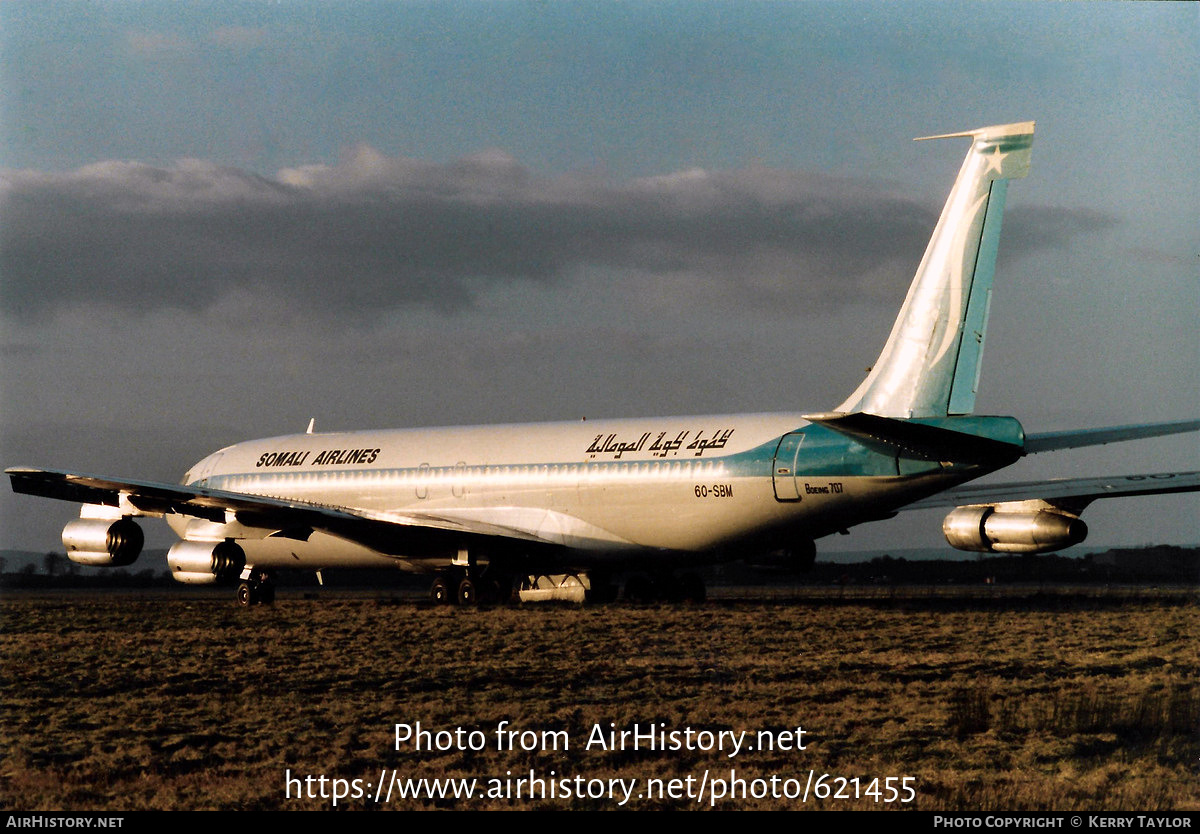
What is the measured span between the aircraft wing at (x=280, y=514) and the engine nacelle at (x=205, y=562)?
0.84 m

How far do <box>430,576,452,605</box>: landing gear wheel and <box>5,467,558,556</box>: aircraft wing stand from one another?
887 millimetres

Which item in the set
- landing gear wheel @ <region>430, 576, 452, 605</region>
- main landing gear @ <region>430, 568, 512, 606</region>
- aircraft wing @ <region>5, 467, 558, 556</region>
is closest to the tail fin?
aircraft wing @ <region>5, 467, 558, 556</region>

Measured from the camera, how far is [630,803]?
9148 millimetres

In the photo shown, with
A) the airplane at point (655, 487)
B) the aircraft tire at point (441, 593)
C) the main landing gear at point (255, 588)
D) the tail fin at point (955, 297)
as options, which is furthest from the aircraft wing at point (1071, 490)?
the main landing gear at point (255, 588)

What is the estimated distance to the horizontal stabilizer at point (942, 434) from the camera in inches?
840

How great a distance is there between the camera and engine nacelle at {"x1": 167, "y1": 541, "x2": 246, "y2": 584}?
2814 cm

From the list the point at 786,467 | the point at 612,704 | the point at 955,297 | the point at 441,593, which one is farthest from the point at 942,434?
the point at 441,593

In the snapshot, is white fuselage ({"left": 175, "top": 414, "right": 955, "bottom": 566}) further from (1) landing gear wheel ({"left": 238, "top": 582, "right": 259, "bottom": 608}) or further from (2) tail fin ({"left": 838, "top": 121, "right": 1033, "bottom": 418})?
(2) tail fin ({"left": 838, "top": 121, "right": 1033, "bottom": 418})

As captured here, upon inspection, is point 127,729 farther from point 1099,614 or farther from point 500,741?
point 1099,614

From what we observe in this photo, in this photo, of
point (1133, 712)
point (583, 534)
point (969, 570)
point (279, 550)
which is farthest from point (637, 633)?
point (969, 570)

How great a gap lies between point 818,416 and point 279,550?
1589 cm

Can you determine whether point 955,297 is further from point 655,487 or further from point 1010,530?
point 1010,530

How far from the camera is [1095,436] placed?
74.5ft

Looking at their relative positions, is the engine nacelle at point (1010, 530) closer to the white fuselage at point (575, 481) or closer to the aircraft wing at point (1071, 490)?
the aircraft wing at point (1071, 490)
